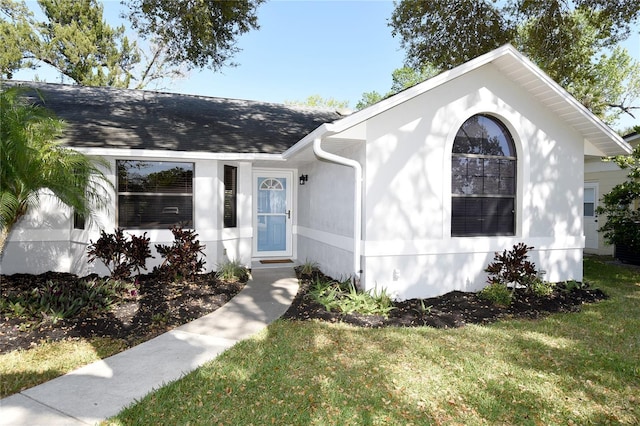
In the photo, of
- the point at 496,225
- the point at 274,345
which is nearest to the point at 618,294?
the point at 496,225

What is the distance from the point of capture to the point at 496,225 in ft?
24.0

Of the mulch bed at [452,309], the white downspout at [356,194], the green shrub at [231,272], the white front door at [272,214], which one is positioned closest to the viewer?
the mulch bed at [452,309]

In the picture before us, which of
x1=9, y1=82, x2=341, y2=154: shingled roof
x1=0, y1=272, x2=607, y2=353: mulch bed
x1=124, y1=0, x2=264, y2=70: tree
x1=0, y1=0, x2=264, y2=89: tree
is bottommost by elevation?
x1=0, y1=272, x2=607, y2=353: mulch bed

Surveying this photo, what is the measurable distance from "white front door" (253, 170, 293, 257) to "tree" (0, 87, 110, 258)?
16.2ft

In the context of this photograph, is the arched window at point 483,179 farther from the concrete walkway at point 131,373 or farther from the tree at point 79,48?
Result: the tree at point 79,48

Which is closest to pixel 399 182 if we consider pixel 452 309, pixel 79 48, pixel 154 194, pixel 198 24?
pixel 452 309

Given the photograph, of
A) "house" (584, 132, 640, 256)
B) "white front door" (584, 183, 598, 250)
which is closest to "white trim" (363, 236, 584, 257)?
"house" (584, 132, 640, 256)

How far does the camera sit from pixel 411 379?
3785mm

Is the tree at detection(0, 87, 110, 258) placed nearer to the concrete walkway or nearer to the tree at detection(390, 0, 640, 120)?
the concrete walkway

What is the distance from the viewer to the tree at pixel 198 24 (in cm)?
959

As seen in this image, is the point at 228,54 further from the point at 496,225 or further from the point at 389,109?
the point at 496,225

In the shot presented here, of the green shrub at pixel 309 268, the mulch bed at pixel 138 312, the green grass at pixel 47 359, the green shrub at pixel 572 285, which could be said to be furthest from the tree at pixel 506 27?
the green grass at pixel 47 359

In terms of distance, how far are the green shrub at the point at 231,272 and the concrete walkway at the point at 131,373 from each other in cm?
159

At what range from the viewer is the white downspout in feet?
20.4
